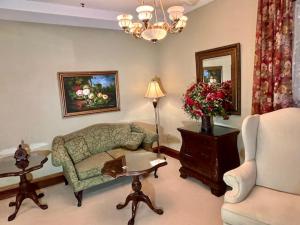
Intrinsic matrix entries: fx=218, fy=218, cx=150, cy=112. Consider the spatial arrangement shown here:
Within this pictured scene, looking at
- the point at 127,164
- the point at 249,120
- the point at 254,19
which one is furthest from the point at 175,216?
the point at 254,19

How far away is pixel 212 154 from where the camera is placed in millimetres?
2926

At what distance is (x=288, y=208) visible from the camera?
5.66 ft

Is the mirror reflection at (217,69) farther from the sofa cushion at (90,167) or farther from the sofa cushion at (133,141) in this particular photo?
the sofa cushion at (90,167)

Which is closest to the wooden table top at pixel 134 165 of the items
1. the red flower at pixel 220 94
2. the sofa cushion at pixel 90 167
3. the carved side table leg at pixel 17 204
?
the sofa cushion at pixel 90 167

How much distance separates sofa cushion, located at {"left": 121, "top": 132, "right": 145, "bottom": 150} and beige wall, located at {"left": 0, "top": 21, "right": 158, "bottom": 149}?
0.60 m

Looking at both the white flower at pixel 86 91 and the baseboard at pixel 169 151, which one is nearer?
the white flower at pixel 86 91

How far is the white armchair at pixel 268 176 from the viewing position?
1731 mm

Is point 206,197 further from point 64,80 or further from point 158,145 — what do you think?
point 64,80

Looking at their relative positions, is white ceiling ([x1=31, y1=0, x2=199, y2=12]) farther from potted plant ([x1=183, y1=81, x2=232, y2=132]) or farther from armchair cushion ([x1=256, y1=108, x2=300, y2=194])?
armchair cushion ([x1=256, y1=108, x2=300, y2=194])

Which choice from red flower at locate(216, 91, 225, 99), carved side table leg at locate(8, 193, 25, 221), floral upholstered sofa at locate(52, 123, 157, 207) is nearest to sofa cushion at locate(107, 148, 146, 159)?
floral upholstered sofa at locate(52, 123, 157, 207)

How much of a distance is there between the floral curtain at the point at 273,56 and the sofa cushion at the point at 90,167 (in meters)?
2.21

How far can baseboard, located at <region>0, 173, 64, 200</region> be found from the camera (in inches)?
128

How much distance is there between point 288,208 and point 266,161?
0.56 m

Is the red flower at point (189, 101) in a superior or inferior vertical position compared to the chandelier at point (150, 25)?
inferior
